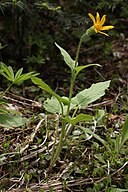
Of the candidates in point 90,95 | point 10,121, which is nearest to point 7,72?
point 10,121

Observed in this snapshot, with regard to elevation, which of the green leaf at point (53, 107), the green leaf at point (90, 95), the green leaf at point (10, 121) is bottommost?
the green leaf at point (10, 121)

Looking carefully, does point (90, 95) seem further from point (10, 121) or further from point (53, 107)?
point (10, 121)

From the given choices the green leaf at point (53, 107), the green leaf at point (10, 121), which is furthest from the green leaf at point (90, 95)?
the green leaf at point (10, 121)

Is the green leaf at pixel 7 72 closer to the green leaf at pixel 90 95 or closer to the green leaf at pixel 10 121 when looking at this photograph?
the green leaf at pixel 10 121

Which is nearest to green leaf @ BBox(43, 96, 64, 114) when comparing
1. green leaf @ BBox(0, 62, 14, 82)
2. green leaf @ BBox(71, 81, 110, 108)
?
green leaf @ BBox(71, 81, 110, 108)

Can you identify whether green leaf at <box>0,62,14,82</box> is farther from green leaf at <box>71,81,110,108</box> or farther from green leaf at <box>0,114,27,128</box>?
green leaf at <box>71,81,110,108</box>

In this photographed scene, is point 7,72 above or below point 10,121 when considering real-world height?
above

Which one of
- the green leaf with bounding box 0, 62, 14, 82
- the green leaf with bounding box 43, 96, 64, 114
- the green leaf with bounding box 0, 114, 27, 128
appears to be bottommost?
the green leaf with bounding box 0, 114, 27, 128

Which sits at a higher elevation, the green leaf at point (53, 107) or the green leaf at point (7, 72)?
the green leaf at point (7, 72)

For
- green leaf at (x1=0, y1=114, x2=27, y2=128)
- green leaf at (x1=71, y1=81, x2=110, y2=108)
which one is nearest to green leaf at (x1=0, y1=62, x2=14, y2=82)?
green leaf at (x1=0, y1=114, x2=27, y2=128)

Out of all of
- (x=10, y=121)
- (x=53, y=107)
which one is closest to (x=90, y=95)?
(x=53, y=107)

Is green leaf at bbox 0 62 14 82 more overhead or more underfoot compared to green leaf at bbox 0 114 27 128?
more overhead

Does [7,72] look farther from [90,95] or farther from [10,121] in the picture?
[90,95]
